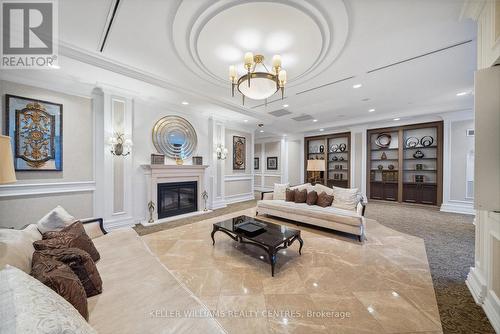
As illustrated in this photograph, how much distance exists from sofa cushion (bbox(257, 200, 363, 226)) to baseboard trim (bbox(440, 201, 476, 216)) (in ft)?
12.7

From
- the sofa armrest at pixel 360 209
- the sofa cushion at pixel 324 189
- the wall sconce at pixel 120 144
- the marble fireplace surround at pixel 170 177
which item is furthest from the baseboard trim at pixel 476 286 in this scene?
the wall sconce at pixel 120 144

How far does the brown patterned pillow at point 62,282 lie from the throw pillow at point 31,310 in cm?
19

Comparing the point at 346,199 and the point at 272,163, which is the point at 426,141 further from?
the point at 272,163

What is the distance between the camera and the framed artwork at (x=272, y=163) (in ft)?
28.8

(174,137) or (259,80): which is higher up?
(259,80)

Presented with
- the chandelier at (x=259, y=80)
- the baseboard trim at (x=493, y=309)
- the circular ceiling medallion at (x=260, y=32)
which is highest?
the circular ceiling medallion at (x=260, y=32)

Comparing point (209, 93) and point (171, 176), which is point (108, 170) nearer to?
point (171, 176)

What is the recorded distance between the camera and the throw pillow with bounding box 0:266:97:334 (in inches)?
22.6

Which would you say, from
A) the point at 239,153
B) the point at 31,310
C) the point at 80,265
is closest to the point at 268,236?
the point at 80,265

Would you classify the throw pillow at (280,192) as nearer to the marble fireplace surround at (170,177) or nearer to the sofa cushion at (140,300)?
the marble fireplace surround at (170,177)

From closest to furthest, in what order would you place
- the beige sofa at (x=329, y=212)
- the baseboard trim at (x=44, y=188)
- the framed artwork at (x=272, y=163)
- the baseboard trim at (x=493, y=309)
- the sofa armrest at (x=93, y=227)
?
the baseboard trim at (x=493, y=309), the sofa armrest at (x=93, y=227), the baseboard trim at (x=44, y=188), the beige sofa at (x=329, y=212), the framed artwork at (x=272, y=163)

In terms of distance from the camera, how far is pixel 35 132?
3.01 metres

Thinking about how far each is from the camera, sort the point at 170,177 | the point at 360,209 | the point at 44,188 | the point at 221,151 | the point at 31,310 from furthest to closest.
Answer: the point at 221,151 < the point at 170,177 < the point at 360,209 < the point at 44,188 < the point at 31,310

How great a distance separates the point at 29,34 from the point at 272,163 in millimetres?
7769
